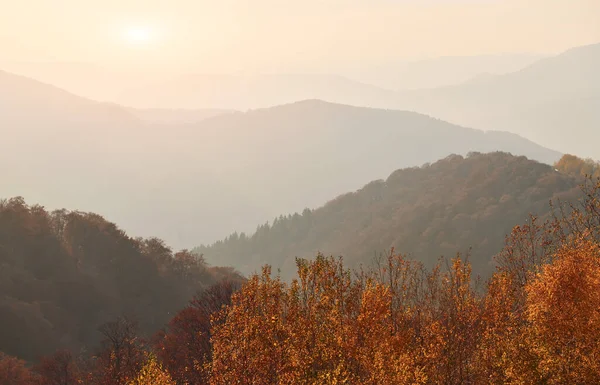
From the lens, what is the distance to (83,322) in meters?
101

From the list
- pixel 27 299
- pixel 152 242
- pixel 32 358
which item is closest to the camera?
pixel 32 358

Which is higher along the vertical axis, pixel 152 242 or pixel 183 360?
pixel 152 242

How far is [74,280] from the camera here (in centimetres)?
11050

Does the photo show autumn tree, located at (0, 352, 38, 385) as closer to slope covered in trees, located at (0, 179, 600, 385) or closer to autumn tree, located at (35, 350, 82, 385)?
autumn tree, located at (35, 350, 82, 385)

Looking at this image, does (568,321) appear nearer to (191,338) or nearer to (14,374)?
(191,338)

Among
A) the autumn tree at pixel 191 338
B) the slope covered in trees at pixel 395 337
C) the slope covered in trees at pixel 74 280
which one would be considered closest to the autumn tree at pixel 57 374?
the autumn tree at pixel 191 338

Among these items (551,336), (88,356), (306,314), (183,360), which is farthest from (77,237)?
(551,336)

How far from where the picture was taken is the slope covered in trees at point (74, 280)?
88062 mm

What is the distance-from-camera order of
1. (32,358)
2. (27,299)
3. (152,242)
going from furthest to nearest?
(152,242) → (27,299) → (32,358)

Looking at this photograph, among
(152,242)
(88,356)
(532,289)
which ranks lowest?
(88,356)

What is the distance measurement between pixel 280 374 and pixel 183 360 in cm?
4159

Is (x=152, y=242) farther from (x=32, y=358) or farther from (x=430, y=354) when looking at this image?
(x=430, y=354)

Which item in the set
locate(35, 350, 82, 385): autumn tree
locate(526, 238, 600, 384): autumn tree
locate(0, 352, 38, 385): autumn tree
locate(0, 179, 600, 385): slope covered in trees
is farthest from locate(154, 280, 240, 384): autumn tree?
locate(526, 238, 600, 384): autumn tree

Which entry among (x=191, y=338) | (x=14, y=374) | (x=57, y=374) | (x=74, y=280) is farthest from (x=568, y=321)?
(x=74, y=280)
